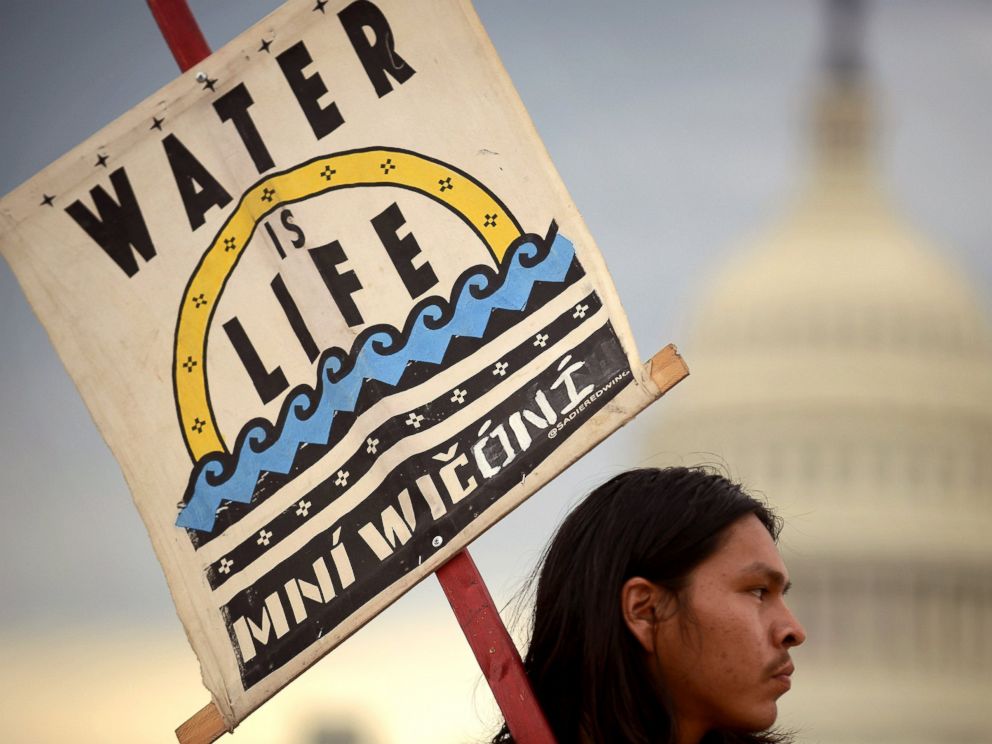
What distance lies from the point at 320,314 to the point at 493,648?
610 mm

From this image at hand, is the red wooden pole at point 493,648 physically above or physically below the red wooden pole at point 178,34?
below

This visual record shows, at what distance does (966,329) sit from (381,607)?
41.3 m

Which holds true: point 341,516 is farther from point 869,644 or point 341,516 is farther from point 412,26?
point 869,644

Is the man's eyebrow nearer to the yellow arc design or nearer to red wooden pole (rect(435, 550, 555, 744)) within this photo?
red wooden pole (rect(435, 550, 555, 744))

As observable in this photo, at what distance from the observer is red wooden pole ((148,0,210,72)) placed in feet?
10.6

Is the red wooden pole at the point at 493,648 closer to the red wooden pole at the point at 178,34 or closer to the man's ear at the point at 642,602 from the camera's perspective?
the man's ear at the point at 642,602

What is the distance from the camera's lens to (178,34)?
3242mm

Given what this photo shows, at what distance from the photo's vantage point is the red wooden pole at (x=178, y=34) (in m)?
3.24

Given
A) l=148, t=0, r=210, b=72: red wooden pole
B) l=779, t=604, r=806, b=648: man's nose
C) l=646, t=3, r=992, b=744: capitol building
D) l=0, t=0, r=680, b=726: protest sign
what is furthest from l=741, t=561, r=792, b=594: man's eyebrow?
l=646, t=3, r=992, b=744: capitol building

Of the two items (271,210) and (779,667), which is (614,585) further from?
(271,210)

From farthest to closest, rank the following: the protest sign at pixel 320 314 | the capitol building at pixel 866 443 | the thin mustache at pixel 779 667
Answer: the capitol building at pixel 866 443
the protest sign at pixel 320 314
the thin mustache at pixel 779 667

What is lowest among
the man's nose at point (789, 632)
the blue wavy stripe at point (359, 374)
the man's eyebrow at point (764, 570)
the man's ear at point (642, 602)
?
the man's nose at point (789, 632)

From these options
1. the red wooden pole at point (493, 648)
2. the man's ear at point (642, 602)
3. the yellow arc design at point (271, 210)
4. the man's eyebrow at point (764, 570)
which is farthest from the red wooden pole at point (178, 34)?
the man's eyebrow at point (764, 570)

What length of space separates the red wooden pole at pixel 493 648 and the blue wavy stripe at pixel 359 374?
0.31 meters
